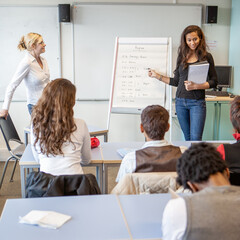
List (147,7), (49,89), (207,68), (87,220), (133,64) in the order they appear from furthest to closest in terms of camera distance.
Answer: (147,7), (133,64), (207,68), (49,89), (87,220)

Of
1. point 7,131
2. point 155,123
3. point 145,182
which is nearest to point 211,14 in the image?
point 7,131

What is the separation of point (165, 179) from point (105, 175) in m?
0.95

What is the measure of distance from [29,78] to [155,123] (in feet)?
6.46

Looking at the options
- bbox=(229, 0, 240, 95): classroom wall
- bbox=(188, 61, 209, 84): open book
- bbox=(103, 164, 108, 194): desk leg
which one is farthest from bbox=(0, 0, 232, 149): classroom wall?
bbox=(103, 164, 108, 194): desk leg

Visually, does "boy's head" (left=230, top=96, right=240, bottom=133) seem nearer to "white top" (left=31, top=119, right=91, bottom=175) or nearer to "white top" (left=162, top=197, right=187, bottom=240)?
"white top" (left=31, top=119, right=91, bottom=175)

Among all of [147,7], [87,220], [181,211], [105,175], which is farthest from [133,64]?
[181,211]

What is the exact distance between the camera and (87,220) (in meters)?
1.65

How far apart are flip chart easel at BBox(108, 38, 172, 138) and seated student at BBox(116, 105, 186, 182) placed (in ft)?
7.43

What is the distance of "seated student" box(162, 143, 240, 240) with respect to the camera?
3.90ft

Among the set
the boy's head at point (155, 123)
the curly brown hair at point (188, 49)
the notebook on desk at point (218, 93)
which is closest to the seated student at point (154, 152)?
the boy's head at point (155, 123)

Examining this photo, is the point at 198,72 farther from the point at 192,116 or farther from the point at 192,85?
the point at 192,116

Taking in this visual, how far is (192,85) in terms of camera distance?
3.59 metres

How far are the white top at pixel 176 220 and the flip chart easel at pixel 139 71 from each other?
337cm

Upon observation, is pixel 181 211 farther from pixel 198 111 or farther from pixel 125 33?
pixel 125 33
